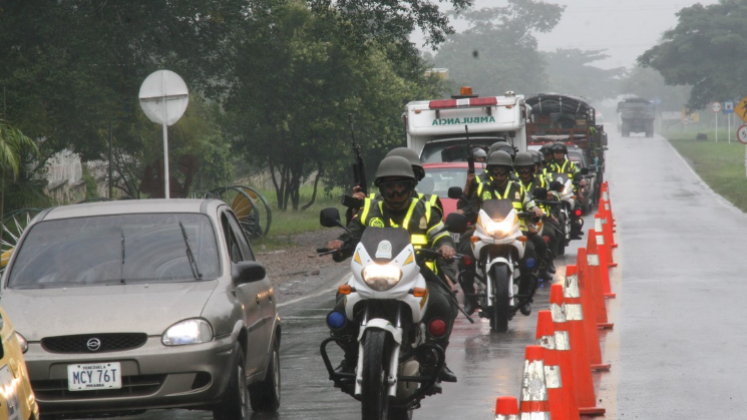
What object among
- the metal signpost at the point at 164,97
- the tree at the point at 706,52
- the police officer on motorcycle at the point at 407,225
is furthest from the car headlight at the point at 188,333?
the tree at the point at 706,52

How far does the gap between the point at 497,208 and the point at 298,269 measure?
304 inches

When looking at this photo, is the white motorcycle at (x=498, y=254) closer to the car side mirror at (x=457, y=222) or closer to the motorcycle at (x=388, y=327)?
the car side mirror at (x=457, y=222)

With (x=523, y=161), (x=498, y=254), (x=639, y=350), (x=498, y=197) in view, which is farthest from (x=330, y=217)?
(x=523, y=161)

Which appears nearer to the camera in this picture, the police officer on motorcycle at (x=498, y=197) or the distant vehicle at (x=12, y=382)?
the distant vehicle at (x=12, y=382)

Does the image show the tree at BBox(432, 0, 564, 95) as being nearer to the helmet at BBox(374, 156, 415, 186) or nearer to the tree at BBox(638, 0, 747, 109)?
the tree at BBox(638, 0, 747, 109)

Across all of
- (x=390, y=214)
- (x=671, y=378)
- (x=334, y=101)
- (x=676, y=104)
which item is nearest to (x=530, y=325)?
(x=671, y=378)

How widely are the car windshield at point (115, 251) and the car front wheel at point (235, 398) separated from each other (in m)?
0.69

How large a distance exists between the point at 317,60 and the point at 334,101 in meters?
1.09

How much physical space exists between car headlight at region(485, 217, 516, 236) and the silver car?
12.4ft

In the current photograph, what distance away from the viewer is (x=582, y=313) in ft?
30.2

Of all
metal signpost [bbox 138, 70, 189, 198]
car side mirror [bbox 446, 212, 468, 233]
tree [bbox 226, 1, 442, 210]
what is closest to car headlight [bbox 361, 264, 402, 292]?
car side mirror [bbox 446, 212, 468, 233]

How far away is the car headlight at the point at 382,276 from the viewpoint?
7398 millimetres

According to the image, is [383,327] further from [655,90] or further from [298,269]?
[655,90]

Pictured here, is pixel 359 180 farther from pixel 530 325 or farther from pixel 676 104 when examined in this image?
pixel 676 104
